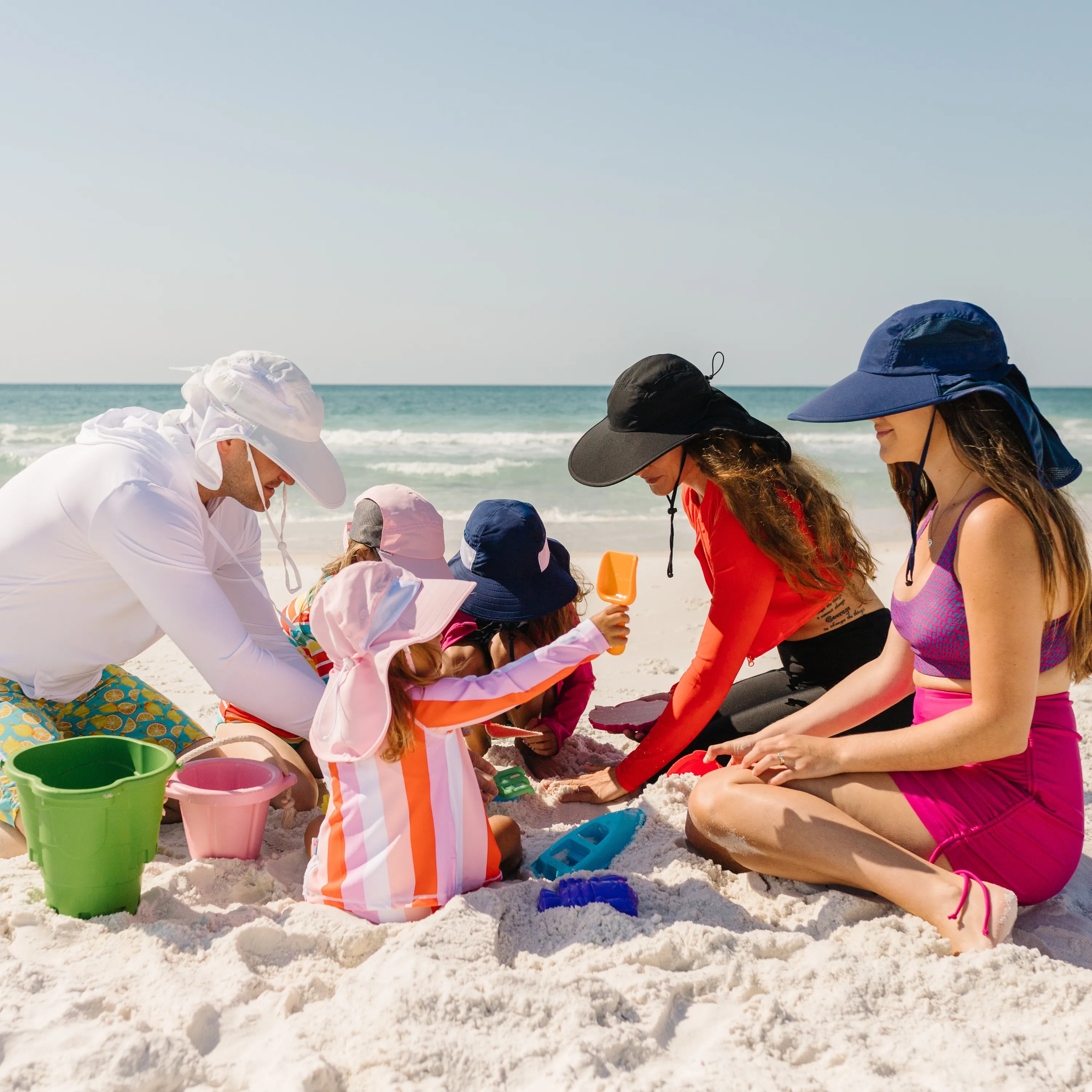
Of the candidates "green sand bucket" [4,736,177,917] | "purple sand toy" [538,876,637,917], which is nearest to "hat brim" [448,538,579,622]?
"purple sand toy" [538,876,637,917]

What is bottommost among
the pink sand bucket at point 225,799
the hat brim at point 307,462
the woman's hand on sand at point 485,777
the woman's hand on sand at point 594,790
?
the woman's hand on sand at point 594,790

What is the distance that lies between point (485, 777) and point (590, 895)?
2.36 ft

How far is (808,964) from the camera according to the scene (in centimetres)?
212

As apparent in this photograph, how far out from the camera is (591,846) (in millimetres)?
2689

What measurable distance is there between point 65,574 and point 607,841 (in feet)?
5.84

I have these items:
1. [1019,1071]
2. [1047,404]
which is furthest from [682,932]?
[1047,404]

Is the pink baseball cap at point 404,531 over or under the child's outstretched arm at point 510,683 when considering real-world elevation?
over

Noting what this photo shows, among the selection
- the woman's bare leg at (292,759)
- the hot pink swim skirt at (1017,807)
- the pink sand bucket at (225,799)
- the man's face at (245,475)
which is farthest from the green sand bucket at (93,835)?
the hot pink swim skirt at (1017,807)

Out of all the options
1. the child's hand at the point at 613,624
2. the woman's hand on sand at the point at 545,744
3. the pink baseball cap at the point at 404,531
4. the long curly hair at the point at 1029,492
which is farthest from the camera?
the woman's hand on sand at the point at 545,744

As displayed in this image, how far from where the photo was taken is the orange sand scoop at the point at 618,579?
2375 millimetres

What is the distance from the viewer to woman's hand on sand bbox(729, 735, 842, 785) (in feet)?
7.64

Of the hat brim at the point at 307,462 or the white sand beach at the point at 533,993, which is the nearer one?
the white sand beach at the point at 533,993

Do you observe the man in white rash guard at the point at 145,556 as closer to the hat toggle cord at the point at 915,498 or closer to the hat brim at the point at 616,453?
the hat brim at the point at 616,453

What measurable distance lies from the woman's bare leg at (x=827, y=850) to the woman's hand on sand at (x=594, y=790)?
0.48m
